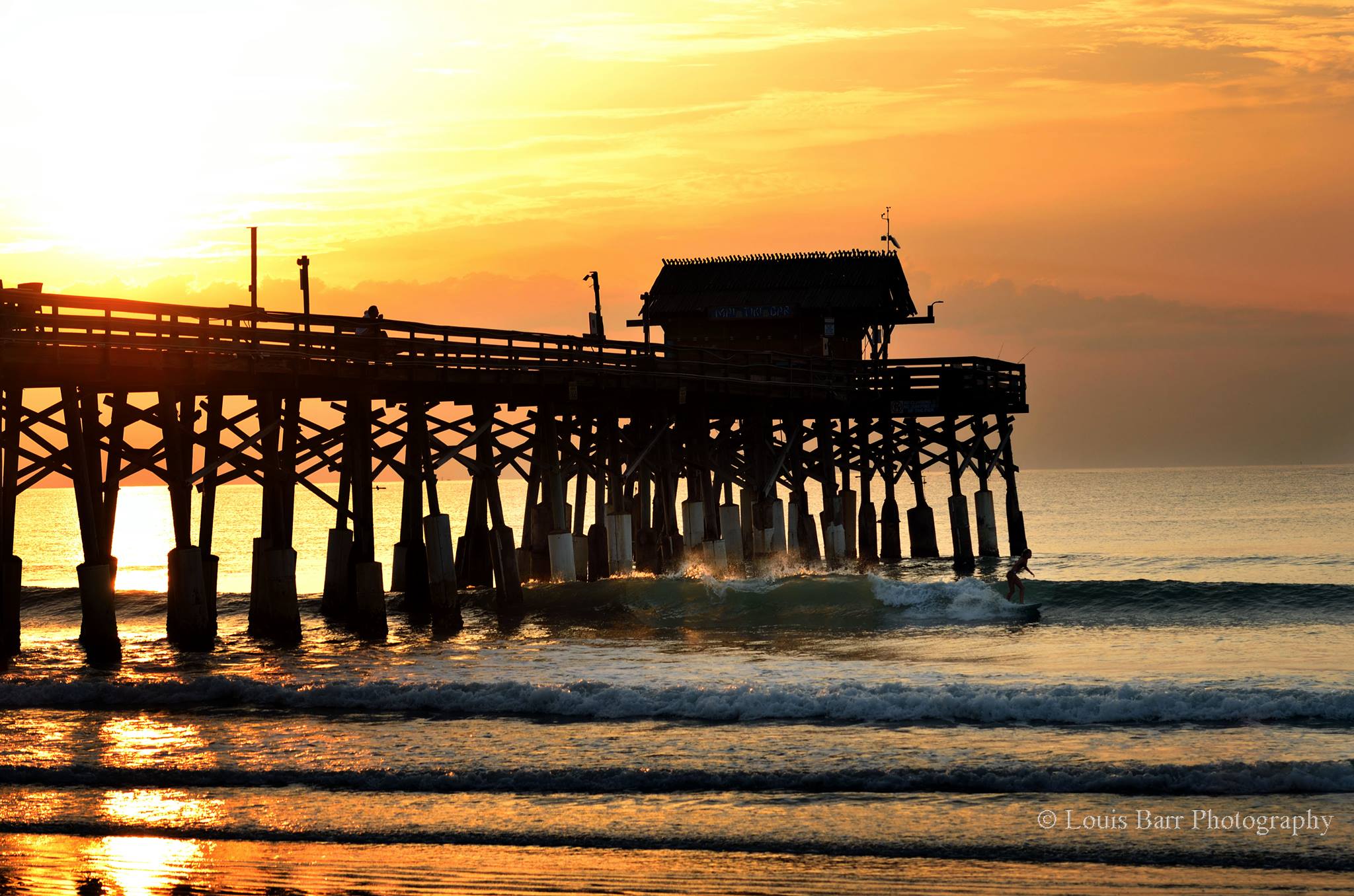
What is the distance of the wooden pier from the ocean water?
1147 mm

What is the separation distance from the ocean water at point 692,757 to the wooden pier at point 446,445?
1.15m

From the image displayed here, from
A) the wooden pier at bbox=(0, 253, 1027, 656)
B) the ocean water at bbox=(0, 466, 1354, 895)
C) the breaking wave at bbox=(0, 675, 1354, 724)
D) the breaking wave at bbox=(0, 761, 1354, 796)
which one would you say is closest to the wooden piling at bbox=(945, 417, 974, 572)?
the wooden pier at bbox=(0, 253, 1027, 656)

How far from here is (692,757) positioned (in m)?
13.5

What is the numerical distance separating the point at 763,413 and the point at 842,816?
23632 millimetres

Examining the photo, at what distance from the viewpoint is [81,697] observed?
17516mm

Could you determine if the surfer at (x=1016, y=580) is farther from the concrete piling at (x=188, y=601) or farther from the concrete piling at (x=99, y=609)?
the concrete piling at (x=99, y=609)

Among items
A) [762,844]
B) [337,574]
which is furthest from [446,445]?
[762,844]

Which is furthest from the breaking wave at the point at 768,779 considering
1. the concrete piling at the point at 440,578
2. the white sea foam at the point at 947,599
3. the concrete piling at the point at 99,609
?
the white sea foam at the point at 947,599

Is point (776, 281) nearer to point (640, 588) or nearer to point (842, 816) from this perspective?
point (640, 588)

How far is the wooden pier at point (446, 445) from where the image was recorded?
2009 cm

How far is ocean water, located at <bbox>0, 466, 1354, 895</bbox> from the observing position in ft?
33.9

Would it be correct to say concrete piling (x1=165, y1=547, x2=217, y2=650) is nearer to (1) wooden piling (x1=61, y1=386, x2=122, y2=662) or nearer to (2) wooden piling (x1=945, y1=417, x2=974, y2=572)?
(1) wooden piling (x1=61, y1=386, x2=122, y2=662)

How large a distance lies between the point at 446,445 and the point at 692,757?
42.6ft

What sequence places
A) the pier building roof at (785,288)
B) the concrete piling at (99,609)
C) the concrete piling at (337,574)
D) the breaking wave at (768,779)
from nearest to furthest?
the breaking wave at (768,779) < the concrete piling at (99,609) < the concrete piling at (337,574) < the pier building roof at (785,288)
